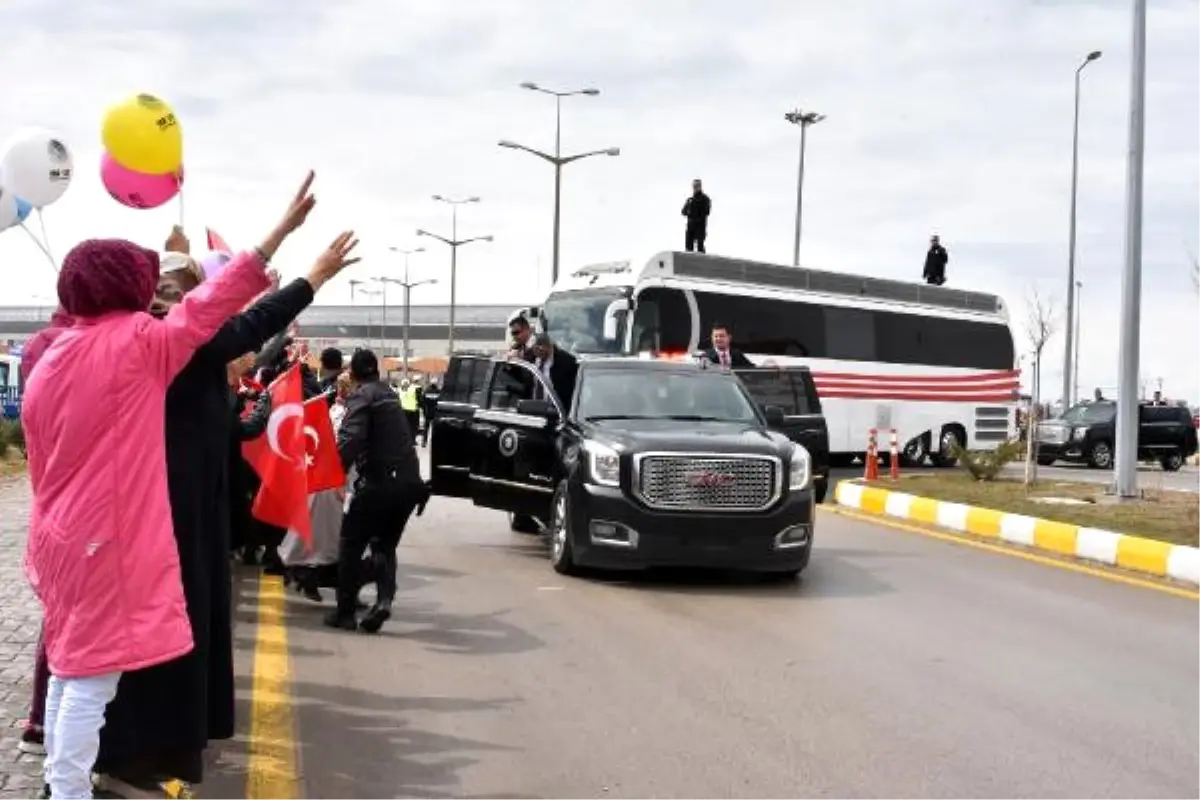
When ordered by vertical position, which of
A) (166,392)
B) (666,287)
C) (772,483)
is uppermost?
(666,287)

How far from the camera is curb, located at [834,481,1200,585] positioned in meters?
10.8

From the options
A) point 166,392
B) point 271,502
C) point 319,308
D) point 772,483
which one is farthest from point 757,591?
point 319,308

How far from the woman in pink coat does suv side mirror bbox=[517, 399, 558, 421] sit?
709cm

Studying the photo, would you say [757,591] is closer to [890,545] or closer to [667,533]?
[667,533]

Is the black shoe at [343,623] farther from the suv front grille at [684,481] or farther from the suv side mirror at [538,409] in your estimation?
the suv side mirror at [538,409]

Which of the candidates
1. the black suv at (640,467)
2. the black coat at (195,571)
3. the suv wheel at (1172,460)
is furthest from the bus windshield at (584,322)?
the suv wheel at (1172,460)

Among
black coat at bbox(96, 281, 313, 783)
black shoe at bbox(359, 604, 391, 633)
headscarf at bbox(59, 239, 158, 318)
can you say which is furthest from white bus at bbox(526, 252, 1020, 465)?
headscarf at bbox(59, 239, 158, 318)

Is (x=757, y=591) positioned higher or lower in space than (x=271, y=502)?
lower

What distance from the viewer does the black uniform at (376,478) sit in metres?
7.85

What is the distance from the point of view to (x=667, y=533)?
31.5 feet

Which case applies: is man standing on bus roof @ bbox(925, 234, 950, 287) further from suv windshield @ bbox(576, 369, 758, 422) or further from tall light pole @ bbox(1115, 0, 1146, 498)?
suv windshield @ bbox(576, 369, 758, 422)

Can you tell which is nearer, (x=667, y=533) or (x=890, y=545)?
(x=667, y=533)

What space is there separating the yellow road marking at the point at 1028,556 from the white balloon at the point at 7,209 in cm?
837

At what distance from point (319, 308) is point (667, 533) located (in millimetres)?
115352
